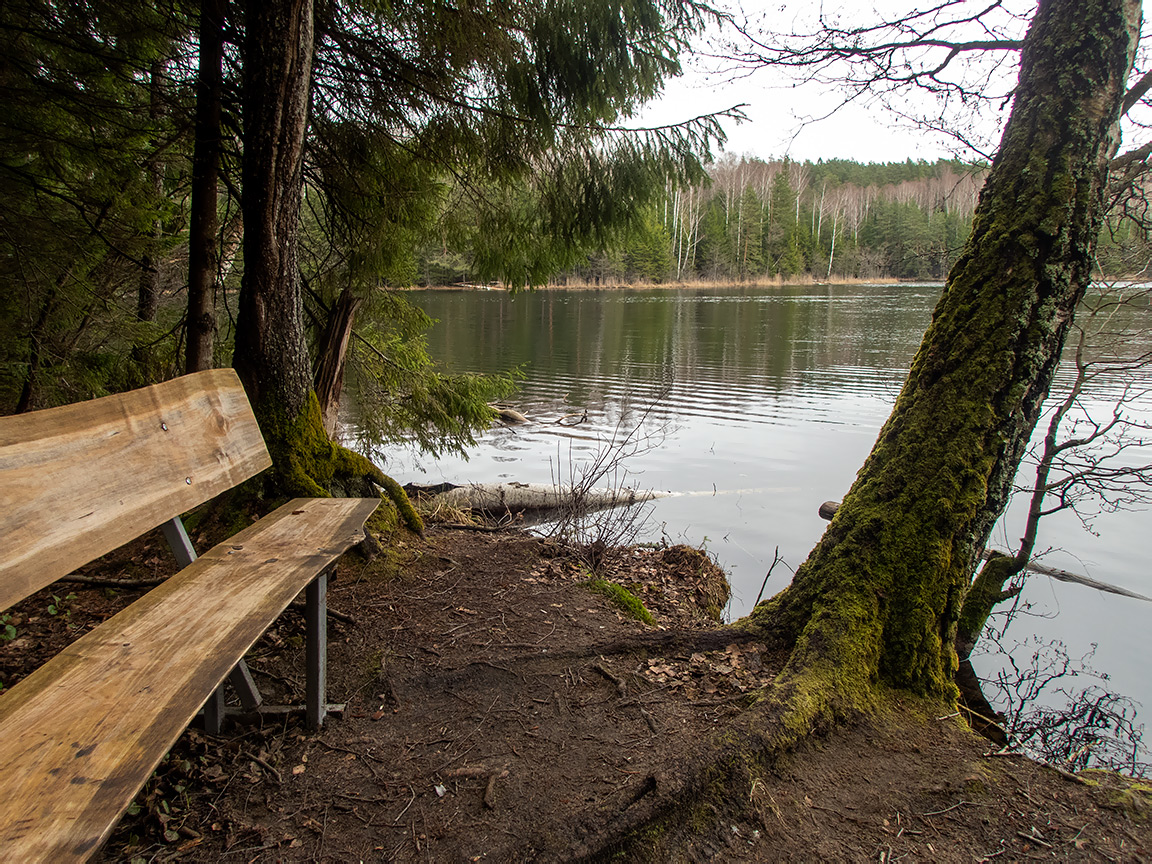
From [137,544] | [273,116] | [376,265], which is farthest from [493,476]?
[273,116]

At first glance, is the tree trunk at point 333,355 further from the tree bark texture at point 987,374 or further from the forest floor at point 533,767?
the tree bark texture at point 987,374

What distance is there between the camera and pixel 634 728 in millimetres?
2416

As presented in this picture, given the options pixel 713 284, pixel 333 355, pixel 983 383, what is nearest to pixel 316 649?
pixel 983 383

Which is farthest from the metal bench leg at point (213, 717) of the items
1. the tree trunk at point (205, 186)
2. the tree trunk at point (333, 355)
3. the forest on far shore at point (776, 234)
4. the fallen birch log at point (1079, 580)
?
the forest on far shore at point (776, 234)

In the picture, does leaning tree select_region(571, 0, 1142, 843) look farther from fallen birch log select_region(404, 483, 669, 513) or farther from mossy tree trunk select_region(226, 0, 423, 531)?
fallen birch log select_region(404, 483, 669, 513)

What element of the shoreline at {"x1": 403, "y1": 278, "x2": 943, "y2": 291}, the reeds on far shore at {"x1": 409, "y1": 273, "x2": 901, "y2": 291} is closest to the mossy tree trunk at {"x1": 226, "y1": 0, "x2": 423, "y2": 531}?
the reeds on far shore at {"x1": 409, "y1": 273, "x2": 901, "y2": 291}

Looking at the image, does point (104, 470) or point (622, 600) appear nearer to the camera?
point (104, 470)

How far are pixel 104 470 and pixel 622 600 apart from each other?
2.75 meters

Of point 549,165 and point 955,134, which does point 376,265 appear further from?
Result: point 955,134

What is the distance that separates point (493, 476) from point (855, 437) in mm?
6024

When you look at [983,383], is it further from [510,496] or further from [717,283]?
[717,283]

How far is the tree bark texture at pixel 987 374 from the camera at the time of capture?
2.55 metres

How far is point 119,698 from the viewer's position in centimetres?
131

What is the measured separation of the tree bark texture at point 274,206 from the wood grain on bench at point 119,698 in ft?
4.73
